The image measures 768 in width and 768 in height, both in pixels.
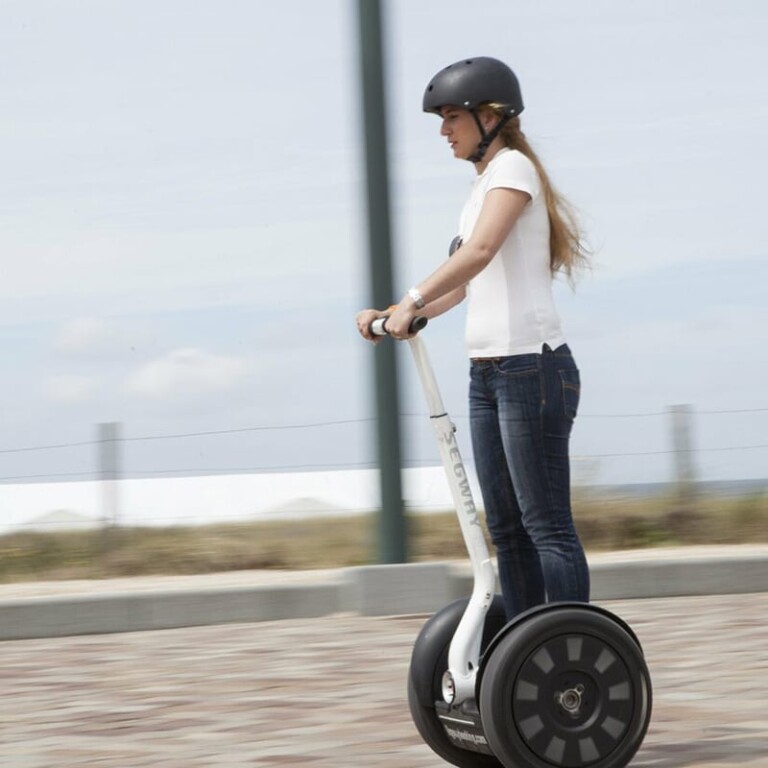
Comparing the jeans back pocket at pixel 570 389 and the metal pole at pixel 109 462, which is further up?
the jeans back pocket at pixel 570 389

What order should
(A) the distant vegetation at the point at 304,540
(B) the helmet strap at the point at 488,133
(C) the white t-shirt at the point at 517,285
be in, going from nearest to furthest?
(C) the white t-shirt at the point at 517,285 < (B) the helmet strap at the point at 488,133 < (A) the distant vegetation at the point at 304,540

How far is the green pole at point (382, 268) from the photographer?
898 centimetres

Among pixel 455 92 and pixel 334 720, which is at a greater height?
pixel 455 92

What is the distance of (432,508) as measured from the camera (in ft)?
47.2

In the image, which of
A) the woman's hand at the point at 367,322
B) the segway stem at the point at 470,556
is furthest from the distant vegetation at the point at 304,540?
the woman's hand at the point at 367,322

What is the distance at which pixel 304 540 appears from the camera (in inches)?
549

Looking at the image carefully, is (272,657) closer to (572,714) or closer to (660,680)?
(660,680)

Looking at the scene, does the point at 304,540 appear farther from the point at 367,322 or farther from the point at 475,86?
the point at 475,86

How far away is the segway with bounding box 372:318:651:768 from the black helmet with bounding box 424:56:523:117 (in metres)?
0.59

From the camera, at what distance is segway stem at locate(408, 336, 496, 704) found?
452cm

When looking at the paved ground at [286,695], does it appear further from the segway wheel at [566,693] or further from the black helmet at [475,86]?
the black helmet at [475,86]

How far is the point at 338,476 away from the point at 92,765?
33.7 ft

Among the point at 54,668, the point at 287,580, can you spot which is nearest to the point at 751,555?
the point at 287,580

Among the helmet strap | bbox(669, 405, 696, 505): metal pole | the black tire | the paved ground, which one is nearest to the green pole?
the paved ground
